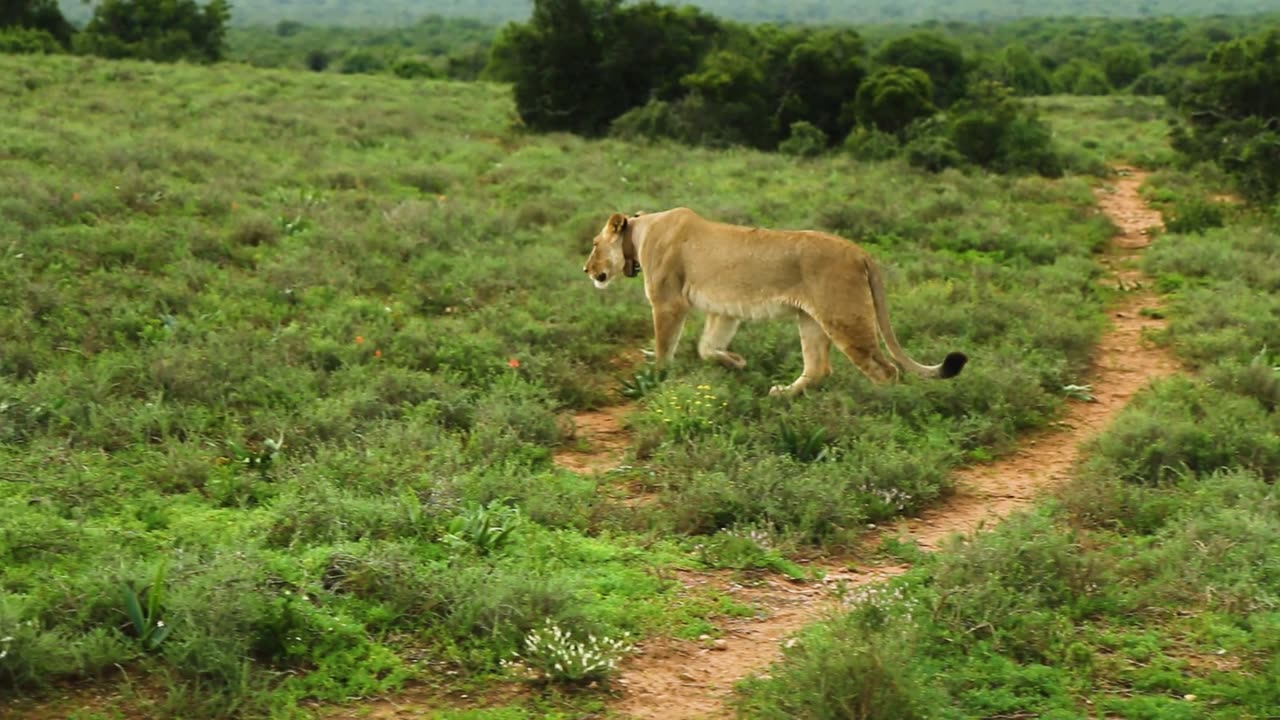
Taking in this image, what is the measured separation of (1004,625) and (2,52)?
29.0 meters

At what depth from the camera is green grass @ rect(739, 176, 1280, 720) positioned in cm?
518

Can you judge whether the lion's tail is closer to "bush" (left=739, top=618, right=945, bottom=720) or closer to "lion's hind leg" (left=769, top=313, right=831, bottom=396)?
"lion's hind leg" (left=769, top=313, right=831, bottom=396)

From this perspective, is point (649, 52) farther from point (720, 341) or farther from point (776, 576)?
point (776, 576)

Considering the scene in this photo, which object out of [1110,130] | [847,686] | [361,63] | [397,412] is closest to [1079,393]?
[397,412]

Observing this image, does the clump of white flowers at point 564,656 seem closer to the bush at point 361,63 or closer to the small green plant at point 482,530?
the small green plant at point 482,530

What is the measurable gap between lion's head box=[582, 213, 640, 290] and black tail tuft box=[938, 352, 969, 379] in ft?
9.54

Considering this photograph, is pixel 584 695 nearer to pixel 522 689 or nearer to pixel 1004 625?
pixel 522 689

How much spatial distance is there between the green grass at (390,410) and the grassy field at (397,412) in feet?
0.09

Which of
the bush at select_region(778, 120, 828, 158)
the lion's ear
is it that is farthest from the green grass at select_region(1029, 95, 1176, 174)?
the lion's ear

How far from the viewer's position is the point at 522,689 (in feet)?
17.5

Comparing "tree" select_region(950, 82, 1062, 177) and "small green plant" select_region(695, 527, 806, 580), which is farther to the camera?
"tree" select_region(950, 82, 1062, 177)

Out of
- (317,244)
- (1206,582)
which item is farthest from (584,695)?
(317,244)

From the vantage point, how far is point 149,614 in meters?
5.28

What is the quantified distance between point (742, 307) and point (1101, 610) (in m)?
4.06
